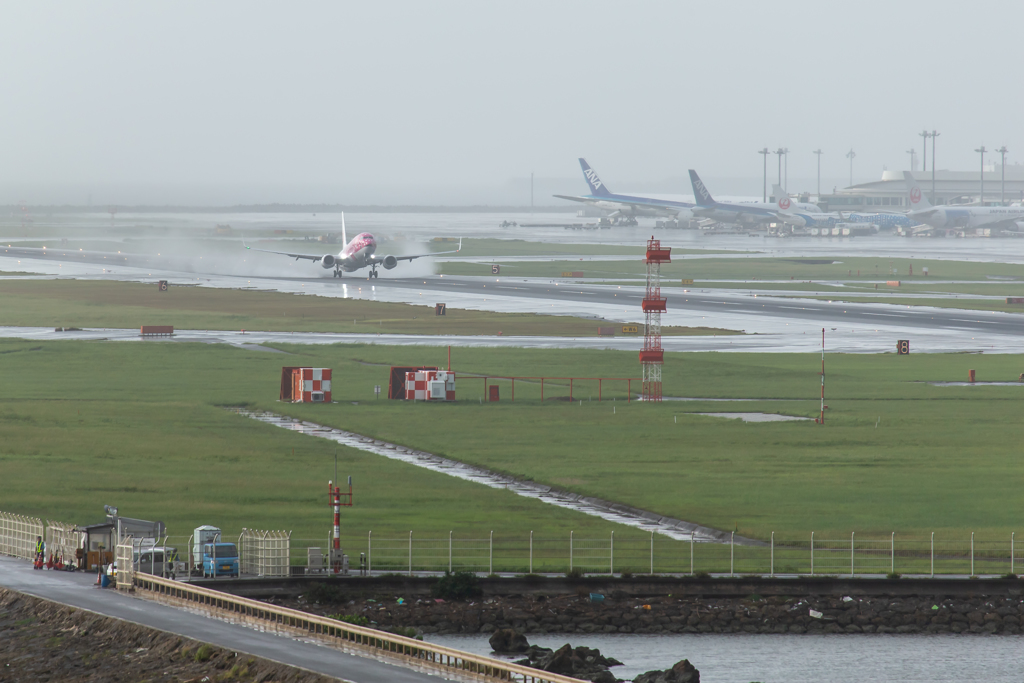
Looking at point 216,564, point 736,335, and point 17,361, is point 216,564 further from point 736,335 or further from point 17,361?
point 736,335

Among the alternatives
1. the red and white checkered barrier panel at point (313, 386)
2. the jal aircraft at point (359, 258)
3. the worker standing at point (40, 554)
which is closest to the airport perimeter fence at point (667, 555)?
the worker standing at point (40, 554)

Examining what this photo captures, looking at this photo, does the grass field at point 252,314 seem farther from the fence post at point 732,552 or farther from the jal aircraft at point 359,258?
the fence post at point 732,552

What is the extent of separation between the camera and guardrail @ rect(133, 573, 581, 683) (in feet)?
114

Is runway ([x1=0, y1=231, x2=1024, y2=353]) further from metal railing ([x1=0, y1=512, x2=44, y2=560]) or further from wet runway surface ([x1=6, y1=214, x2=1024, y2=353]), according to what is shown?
metal railing ([x1=0, y1=512, x2=44, y2=560])

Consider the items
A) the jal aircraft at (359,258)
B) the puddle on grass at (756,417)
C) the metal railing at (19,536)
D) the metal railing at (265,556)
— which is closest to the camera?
the metal railing at (265,556)

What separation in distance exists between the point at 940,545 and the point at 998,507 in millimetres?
6755

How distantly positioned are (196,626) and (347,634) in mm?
4678

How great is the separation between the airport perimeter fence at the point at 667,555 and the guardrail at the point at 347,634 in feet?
17.3

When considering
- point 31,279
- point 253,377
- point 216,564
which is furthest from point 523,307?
point 216,564

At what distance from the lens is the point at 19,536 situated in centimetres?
4962

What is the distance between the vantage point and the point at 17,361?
104 metres

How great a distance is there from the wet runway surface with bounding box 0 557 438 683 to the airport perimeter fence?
7155 millimetres

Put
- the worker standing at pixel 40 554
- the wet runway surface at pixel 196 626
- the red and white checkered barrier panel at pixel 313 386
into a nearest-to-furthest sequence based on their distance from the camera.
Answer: the wet runway surface at pixel 196 626
the worker standing at pixel 40 554
the red and white checkered barrier panel at pixel 313 386

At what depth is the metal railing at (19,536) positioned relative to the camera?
48.8 meters
